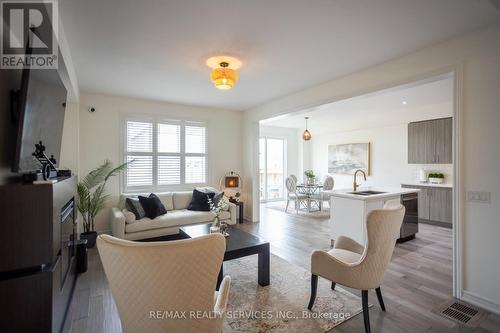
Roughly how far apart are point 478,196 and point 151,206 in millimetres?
4524

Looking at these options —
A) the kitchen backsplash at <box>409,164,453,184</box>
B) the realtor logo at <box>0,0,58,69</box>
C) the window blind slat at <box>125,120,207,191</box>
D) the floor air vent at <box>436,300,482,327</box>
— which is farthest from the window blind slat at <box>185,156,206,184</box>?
the kitchen backsplash at <box>409,164,453,184</box>

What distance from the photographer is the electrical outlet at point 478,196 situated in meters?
2.40

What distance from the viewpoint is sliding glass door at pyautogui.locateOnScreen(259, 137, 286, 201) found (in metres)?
8.92

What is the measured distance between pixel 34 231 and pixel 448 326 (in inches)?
131

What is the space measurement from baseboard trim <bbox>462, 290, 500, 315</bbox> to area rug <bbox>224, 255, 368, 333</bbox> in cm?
112

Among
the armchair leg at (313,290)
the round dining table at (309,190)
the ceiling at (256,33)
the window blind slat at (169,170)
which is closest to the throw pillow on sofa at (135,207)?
the window blind slat at (169,170)

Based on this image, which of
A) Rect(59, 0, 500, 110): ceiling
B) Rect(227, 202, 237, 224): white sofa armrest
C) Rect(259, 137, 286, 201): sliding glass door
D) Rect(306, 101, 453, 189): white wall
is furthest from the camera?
Rect(259, 137, 286, 201): sliding glass door

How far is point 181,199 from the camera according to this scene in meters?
5.06

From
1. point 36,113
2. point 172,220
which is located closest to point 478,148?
point 36,113

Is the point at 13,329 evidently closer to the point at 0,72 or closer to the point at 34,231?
the point at 34,231

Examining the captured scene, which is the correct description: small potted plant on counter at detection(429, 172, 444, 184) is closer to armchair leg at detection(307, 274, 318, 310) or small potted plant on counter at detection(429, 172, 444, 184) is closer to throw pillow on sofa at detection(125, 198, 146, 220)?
armchair leg at detection(307, 274, 318, 310)

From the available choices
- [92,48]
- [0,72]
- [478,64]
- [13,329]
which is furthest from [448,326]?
[92,48]

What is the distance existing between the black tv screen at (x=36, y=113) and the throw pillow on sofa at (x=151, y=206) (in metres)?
2.04

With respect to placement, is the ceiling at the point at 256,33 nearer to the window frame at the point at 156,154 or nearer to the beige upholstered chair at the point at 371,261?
the window frame at the point at 156,154
